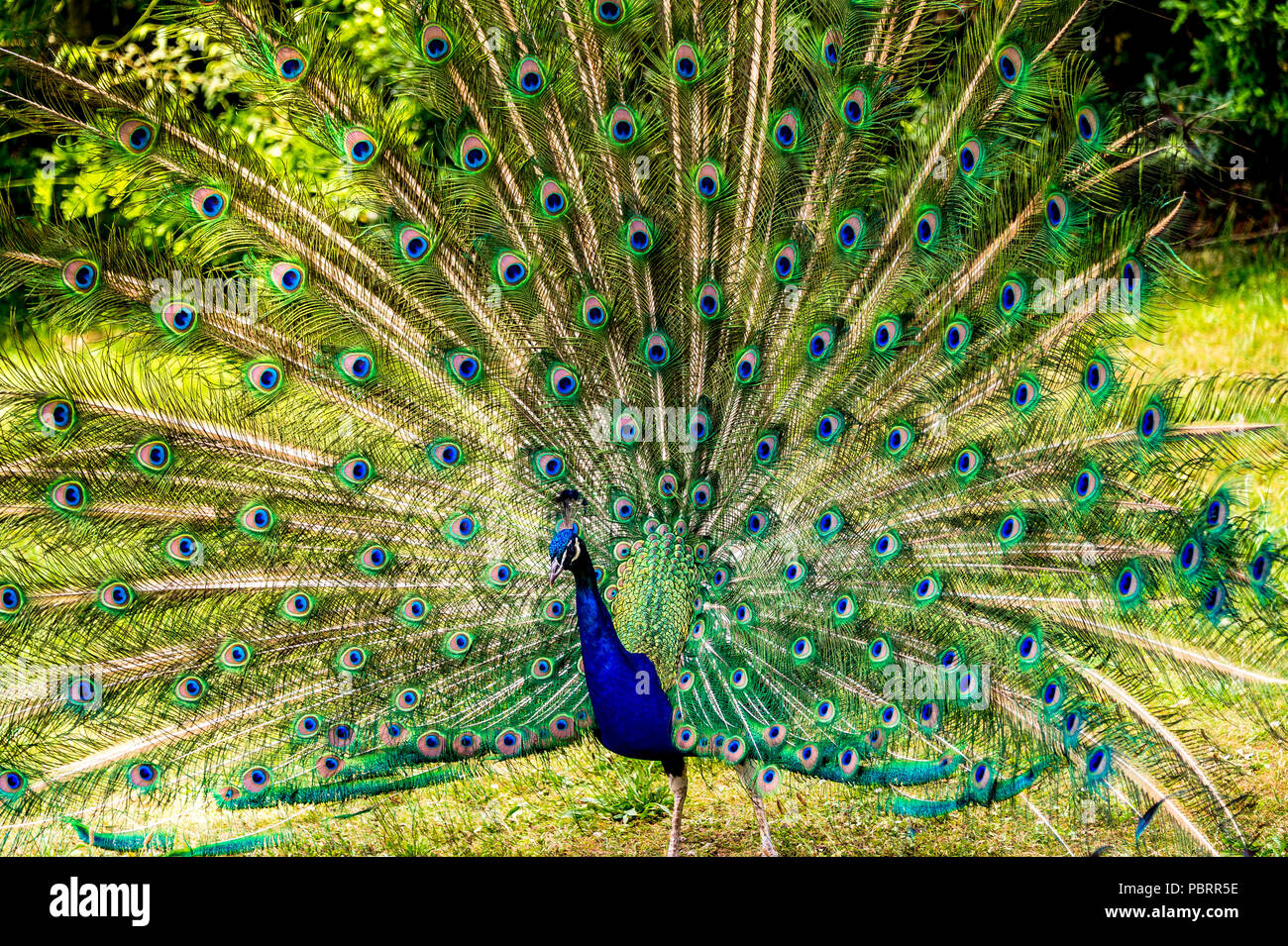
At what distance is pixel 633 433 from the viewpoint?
11.1ft

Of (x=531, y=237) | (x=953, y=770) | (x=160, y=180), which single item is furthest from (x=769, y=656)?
(x=160, y=180)

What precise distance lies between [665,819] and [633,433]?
4.85 ft

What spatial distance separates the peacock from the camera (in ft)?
9.98

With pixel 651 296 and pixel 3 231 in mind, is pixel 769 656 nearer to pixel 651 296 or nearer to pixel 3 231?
pixel 651 296

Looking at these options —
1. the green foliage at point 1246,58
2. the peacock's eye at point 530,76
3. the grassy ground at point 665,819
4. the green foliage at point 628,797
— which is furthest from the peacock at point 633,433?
the green foliage at point 1246,58

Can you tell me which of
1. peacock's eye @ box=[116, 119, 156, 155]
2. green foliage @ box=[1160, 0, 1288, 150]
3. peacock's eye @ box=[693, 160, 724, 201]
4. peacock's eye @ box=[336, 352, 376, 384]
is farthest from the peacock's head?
green foliage @ box=[1160, 0, 1288, 150]

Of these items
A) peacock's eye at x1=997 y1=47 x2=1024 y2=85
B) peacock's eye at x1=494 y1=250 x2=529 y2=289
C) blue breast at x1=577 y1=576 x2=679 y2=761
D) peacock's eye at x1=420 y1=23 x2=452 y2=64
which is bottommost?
blue breast at x1=577 y1=576 x2=679 y2=761

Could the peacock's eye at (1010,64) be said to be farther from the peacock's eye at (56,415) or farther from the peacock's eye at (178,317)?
the peacock's eye at (56,415)

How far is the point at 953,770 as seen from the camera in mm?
3250

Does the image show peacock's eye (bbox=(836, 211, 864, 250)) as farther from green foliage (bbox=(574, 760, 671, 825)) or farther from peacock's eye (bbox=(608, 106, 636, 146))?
green foliage (bbox=(574, 760, 671, 825))

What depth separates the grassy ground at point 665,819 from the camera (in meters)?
3.69

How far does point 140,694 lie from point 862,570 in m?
1.94

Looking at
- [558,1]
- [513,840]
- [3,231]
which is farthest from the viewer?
[513,840]

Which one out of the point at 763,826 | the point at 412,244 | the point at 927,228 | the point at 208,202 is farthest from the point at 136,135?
the point at 763,826
